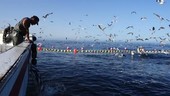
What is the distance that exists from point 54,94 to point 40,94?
3.54 feet

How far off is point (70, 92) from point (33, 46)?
570 cm

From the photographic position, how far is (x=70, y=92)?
1823 centimetres

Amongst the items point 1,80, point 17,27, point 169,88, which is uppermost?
point 17,27

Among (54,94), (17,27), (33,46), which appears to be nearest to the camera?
(17,27)

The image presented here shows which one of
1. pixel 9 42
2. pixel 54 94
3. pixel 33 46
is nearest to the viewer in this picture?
pixel 33 46

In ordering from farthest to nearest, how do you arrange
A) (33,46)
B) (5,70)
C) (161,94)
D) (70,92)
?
(161,94) → (70,92) → (33,46) → (5,70)

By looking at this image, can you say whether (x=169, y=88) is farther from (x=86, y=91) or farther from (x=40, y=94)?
(x=40, y=94)

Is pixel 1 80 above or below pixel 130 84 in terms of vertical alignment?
above

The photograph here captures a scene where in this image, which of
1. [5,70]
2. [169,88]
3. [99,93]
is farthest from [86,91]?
[5,70]

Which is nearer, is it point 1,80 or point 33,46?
point 1,80

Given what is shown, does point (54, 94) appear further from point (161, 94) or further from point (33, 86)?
point (161, 94)

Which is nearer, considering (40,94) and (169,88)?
(40,94)

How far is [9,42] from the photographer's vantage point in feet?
51.6

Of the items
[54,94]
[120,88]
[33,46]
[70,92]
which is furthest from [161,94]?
[33,46]
